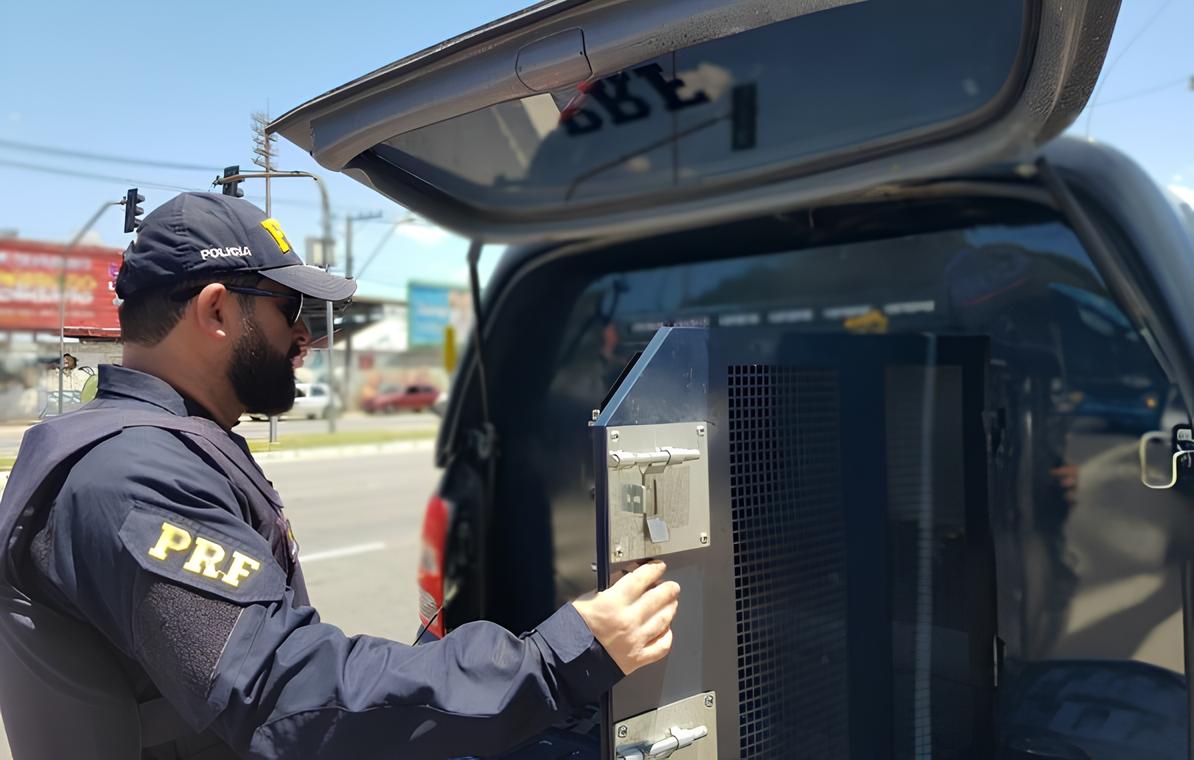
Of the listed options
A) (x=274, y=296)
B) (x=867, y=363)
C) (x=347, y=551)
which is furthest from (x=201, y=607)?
(x=347, y=551)

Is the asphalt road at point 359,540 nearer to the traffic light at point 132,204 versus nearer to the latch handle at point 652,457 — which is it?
the traffic light at point 132,204

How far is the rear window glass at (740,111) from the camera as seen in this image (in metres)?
1.79

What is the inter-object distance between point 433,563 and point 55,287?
1.42 meters

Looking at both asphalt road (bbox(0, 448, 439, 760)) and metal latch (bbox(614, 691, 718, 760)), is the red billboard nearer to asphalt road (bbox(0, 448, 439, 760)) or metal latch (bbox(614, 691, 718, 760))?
asphalt road (bbox(0, 448, 439, 760))

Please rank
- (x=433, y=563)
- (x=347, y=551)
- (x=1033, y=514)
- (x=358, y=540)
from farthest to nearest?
(x=358, y=540) → (x=347, y=551) → (x=433, y=563) → (x=1033, y=514)

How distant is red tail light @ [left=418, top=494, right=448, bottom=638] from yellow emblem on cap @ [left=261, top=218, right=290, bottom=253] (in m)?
1.41

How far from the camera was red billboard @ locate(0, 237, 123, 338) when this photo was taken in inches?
57.1

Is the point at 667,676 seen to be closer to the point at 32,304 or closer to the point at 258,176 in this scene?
the point at 258,176

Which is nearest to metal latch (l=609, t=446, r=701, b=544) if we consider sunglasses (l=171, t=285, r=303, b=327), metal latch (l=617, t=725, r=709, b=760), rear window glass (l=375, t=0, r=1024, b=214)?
metal latch (l=617, t=725, r=709, b=760)

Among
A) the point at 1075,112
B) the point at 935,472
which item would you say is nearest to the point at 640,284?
the point at 935,472

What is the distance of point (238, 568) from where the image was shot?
3.65 ft

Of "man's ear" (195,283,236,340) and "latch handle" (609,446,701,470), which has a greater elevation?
"man's ear" (195,283,236,340)

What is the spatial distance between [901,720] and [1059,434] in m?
0.72

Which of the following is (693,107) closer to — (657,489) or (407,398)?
(657,489)
